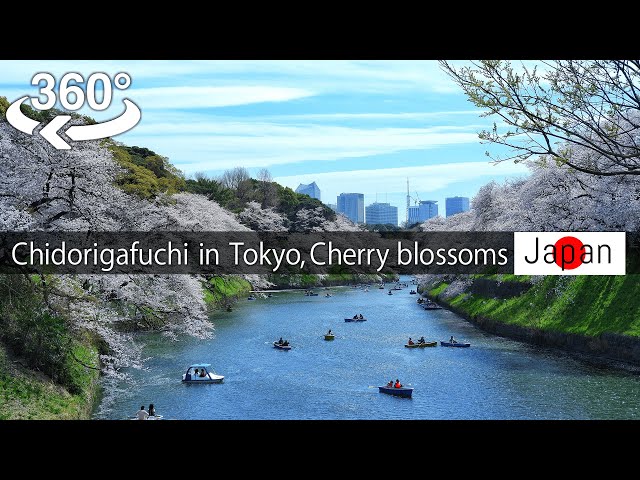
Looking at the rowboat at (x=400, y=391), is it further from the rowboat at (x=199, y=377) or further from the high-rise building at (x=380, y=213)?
the high-rise building at (x=380, y=213)

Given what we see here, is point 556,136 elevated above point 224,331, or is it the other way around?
point 556,136

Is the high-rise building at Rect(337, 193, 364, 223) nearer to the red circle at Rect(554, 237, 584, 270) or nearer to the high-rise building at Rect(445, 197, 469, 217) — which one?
the high-rise building at Rect(445, 197, 469, 217)

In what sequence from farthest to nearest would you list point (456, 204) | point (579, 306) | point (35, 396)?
point (456, 204), point (579, 306), point (35, 396)

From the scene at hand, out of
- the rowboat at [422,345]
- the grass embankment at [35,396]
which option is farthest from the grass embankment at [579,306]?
the grass embankment at [35,396]

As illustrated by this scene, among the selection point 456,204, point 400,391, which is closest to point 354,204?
point 456,204

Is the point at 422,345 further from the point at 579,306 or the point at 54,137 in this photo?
the point at 54,137

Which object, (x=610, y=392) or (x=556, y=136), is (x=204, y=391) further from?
(x=556, y=136)

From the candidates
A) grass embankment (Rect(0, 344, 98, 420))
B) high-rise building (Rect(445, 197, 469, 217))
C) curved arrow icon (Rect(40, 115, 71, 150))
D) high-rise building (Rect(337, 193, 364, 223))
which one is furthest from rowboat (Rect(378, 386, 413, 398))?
high-rise building (Rect(337, 193, 364, 223))
